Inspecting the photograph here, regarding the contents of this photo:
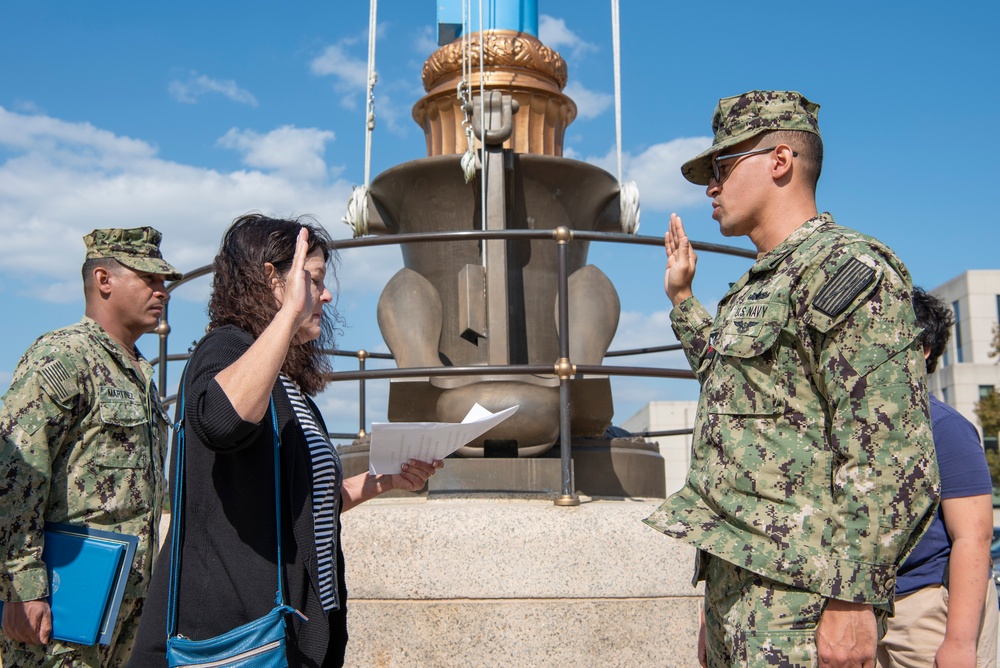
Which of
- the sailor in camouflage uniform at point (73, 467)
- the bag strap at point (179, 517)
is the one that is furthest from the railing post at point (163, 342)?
the bag strap at point (179, 517)

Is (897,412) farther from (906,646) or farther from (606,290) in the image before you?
(606,290)

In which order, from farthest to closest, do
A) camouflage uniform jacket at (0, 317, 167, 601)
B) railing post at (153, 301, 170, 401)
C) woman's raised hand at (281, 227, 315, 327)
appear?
Answer: railing post at (153, 301, 170, 401), camouflage uniform jacket at (0, 317, 167, 601), woman's raised hand at (281, 227, 315, 327)

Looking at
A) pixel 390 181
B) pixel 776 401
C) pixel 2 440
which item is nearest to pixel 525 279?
pixel 390 181

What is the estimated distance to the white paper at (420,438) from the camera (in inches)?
96.7

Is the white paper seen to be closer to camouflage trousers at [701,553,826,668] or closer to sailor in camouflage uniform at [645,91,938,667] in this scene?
sailor in camouflage uniform at [645,91,938,667]

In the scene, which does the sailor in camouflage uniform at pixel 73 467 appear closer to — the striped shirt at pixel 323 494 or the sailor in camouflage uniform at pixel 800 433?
the striped shirt at pixel 323 494

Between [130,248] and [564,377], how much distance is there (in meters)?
1.73

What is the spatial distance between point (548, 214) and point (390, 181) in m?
0.89

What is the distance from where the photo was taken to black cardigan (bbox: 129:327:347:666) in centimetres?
201

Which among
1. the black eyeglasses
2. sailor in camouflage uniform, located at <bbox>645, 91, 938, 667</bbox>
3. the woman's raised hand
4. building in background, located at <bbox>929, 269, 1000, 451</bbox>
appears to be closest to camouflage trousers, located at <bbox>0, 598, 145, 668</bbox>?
the woman's raised hand

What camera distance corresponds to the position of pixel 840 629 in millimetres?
1942

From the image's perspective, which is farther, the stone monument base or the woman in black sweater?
the stone monument base

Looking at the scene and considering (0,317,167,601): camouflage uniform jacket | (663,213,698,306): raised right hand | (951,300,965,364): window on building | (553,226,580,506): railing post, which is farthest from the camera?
(951,300,965,364): window on building

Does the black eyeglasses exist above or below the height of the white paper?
above
